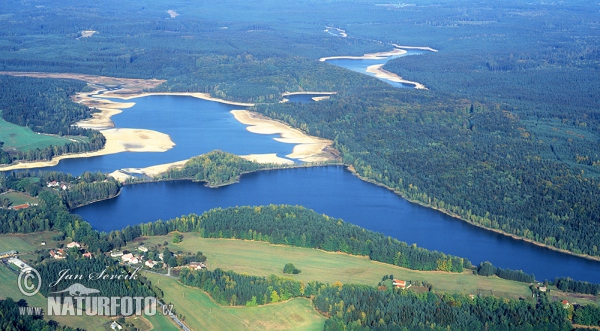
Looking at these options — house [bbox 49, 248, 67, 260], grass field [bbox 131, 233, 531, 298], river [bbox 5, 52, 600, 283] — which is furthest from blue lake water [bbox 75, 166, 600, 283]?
house [bbox 49, 248, 67, 260]

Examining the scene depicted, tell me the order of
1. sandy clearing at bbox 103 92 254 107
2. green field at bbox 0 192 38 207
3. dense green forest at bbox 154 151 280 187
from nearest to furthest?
green field at bbox 0 192 38 207 → dense green forest at bbox 154 151 280 187 → sandy clearing at bbox 103 92 254 107

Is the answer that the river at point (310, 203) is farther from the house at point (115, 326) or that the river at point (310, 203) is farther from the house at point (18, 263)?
the house at point (115, 326)

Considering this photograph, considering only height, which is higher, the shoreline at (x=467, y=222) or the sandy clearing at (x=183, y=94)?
the shoreline at (x=467, y=222)

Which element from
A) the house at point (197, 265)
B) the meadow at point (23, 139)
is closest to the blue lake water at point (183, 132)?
the meadow at point (23, 139)

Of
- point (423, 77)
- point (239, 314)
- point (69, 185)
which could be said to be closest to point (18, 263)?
point (239, 314)

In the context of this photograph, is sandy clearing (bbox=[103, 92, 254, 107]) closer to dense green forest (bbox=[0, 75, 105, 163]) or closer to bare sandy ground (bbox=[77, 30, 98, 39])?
dense green forest (bbox=[0, 75, 105, 163])

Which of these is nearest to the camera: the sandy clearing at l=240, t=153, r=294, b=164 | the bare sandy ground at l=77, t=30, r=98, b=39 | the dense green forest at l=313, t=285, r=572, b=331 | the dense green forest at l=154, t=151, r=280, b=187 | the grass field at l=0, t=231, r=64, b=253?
the dense green forest at l=313, t=285, r=572, b=331

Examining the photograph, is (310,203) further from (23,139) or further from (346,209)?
(23,139)
